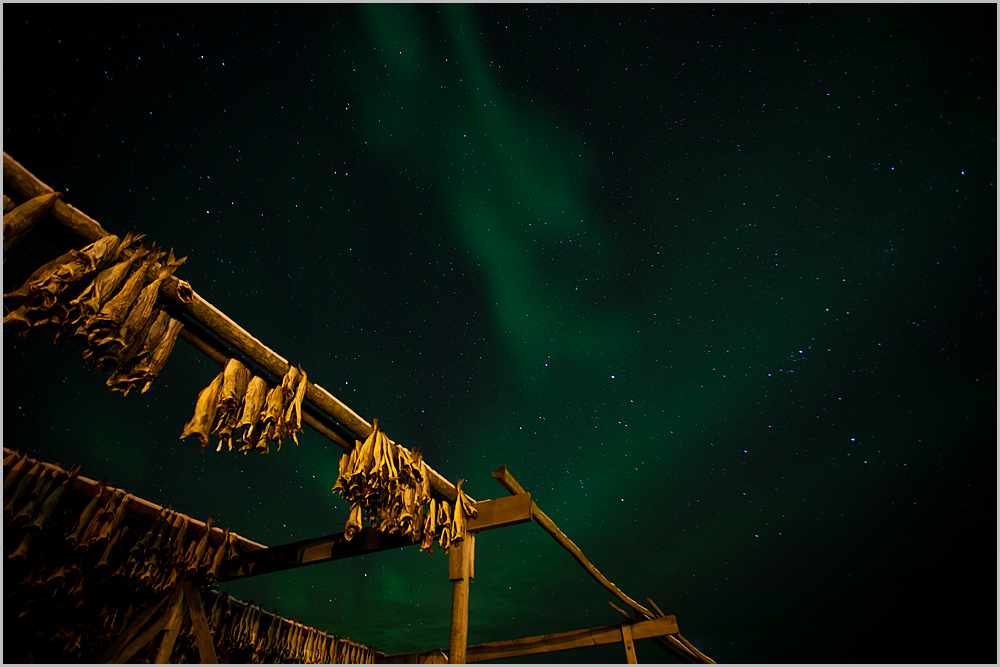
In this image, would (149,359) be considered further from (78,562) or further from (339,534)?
(78,562)

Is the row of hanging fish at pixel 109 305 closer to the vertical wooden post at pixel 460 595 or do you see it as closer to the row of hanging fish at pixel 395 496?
the row of hanging fish at pixel 395 496

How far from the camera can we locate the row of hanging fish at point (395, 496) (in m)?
4.07

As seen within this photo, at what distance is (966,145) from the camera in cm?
1045

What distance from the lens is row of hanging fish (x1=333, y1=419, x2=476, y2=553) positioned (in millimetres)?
4066

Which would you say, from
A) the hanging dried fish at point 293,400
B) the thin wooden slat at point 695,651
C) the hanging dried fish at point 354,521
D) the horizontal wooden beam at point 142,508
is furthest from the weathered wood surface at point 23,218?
the thin wooden slat at point 695,651

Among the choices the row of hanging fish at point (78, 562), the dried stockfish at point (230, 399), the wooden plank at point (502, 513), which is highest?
the dried stockfish at point (230, 399)

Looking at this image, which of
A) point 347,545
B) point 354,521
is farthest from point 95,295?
point 347,545

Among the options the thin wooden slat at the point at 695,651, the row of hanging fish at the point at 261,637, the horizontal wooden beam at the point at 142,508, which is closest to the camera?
the horizontal wooden beam at the point at 142,508

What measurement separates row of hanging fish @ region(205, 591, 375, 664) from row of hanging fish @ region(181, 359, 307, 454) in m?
6.34

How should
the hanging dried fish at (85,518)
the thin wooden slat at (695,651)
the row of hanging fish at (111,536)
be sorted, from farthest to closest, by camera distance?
the thin wooden slat at (695,651) → the hanging dried fish at (85,518) → the row of hanging fish at (111,536)

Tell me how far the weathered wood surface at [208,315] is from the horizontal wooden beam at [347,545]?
2.93ft

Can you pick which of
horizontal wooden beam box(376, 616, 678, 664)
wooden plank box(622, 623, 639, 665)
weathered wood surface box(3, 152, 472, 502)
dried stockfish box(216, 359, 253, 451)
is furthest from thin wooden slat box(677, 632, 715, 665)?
dried stockfish box(216, 359, 253, 451)

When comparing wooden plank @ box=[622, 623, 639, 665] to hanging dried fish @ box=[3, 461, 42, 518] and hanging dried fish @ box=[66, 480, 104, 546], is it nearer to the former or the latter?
hanging dried fish @ box=[66, 480, 104, 546]

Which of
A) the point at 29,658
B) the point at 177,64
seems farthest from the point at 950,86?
the point at 29,658
